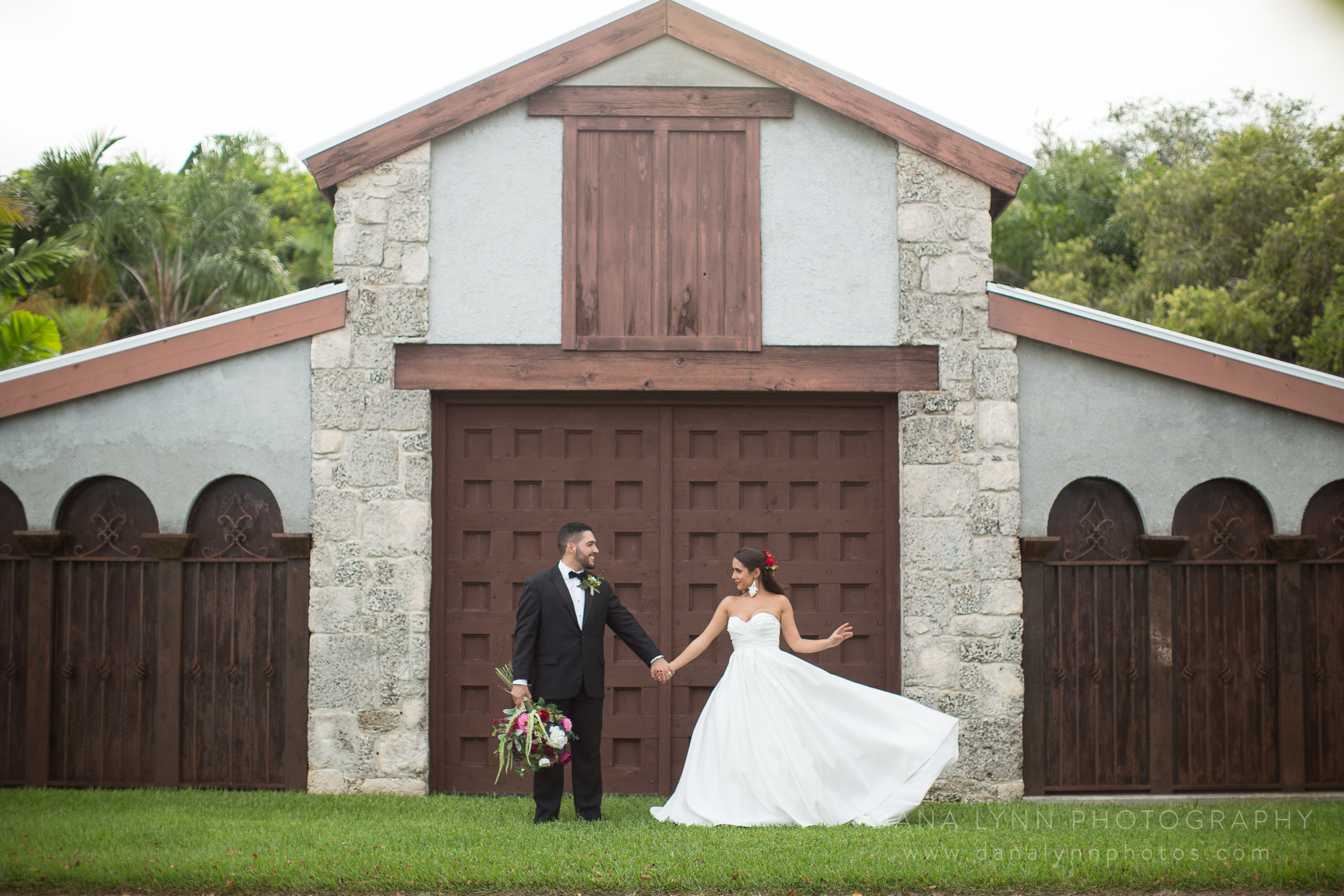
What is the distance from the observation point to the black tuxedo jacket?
22.1 ft

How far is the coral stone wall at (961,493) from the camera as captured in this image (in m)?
7.85

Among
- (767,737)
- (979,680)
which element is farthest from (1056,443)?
(767,737)

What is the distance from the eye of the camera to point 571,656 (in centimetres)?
680

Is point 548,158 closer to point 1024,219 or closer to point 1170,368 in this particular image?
point 1170,368

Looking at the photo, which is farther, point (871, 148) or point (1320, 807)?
point (871, 148)

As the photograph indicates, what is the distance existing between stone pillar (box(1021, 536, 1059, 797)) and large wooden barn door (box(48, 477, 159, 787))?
6661 millimetres

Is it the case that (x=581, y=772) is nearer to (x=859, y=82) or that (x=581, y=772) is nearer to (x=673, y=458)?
(x=673, y=458)

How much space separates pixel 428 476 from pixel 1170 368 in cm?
576

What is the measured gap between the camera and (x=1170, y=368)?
315 inches

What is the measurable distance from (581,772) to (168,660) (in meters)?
3.45

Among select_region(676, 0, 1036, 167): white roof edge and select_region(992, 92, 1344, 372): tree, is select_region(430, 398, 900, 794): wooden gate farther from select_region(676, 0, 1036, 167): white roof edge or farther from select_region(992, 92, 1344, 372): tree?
select_region(992, 92, 1344, 372): tree

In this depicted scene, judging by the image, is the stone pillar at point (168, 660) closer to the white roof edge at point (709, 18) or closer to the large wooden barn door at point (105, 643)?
the large wooden barn door at point (105, 643)

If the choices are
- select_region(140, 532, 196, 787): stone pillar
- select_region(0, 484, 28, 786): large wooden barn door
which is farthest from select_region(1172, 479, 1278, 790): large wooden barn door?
select_region(0, 484, 28, 786): large wooden barn door

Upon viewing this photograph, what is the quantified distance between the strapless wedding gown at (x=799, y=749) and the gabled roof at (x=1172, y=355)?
310cm
